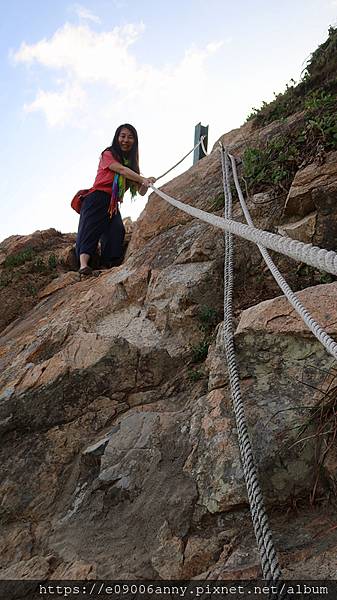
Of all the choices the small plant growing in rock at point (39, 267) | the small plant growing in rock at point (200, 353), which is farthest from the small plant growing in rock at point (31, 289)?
the small plant growing in rock at point (200, 353)

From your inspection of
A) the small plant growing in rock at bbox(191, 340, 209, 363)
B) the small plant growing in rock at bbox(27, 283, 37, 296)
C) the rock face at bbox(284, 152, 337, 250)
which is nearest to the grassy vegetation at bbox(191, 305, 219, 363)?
the small plant growing in rock at bbox(191, 340, 209, 363)

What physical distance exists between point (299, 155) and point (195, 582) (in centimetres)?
345

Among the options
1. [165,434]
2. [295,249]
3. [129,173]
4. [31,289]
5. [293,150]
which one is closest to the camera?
[295,249]

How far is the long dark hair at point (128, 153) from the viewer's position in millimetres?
5387

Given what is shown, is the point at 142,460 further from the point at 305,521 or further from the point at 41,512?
the point at 305,521

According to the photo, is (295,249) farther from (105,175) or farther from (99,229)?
(105,175)

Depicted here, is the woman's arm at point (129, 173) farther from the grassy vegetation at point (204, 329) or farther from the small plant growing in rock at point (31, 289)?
the grassy vegetation at point (204, 329)

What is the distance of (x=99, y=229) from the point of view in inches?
210

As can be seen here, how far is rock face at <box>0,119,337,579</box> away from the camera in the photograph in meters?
1.88

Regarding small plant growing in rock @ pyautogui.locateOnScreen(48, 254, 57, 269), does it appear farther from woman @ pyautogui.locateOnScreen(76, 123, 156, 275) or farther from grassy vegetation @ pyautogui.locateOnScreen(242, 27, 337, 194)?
grassy vegetation @ pyautogui.locateOnScreen(242, 27, 337, 194)

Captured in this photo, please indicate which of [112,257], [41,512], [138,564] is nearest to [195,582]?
[138,564]

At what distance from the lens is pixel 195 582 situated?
175cm

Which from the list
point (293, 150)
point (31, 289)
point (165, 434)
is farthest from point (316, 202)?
point (31, 289)

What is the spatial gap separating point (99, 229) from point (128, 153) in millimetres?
1060
